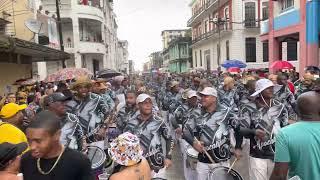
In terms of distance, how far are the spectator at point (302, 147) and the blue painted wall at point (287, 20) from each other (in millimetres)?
19688

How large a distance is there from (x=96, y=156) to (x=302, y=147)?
359 cm

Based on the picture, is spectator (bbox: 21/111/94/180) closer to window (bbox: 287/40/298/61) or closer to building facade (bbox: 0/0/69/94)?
building facade (bbox: 0/0/69/94)

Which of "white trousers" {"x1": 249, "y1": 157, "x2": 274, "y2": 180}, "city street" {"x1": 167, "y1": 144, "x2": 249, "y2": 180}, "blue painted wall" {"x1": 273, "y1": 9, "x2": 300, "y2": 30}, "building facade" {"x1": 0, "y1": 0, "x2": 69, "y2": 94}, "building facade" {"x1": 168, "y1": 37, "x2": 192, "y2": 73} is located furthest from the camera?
"building facade" {"x1": 168, "y1": 37, "x2": 192, "y2": 73}

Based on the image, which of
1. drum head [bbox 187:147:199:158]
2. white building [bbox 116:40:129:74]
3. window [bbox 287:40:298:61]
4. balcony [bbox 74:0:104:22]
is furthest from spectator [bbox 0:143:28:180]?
white building [bbox 116:40:129:74]

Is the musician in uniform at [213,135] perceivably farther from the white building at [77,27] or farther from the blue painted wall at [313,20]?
the white building at [77,27]

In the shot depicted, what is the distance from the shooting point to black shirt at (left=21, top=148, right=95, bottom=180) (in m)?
3.34

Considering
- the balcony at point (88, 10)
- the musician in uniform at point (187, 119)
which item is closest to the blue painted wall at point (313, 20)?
the musician in uniform at point (187, 119)

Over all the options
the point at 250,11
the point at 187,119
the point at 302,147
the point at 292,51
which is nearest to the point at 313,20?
the point at 187,119

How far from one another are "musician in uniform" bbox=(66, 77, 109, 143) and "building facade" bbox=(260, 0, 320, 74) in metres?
15.5

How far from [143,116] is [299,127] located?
2.81m

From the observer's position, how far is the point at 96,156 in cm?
654

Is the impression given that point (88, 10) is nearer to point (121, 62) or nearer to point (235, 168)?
point (235, 168)

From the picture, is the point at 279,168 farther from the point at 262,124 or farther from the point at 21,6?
the point at 21,6

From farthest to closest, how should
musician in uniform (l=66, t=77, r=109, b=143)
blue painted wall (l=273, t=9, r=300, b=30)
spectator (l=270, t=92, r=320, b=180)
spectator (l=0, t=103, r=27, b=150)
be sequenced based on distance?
blue painted wall (l=273, t=9, r=300, b=30), musician in uniform (l=66, t=77, r=109, b=143), spectator (l=0, t=103, r=27, b=150), spectator (l=270, t=92, r=320, b=180)
